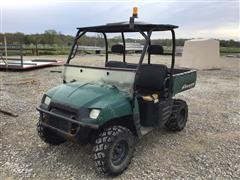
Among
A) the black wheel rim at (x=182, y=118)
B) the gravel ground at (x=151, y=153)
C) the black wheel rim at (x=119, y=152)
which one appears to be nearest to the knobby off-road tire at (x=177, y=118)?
the black wheel rim at (x=182, y=118)


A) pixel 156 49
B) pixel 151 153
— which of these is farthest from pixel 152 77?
pixel 151 153

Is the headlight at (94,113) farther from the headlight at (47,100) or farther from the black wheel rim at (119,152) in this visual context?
the headlight at (47,100)

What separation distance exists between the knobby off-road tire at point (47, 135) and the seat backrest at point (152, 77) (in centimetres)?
144

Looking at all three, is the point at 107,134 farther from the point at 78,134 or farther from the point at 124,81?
the point at 124,81

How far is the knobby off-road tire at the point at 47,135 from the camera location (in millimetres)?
3697

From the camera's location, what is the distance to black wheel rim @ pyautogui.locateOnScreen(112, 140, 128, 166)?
3.22m

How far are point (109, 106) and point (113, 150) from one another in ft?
1.67

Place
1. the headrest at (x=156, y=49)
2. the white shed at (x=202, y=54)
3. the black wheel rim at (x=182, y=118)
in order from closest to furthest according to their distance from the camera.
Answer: the headrest at (x=156, y=49) < the black wheel rim at (x=182, y=118) < the white shed at (x=202, y=54)

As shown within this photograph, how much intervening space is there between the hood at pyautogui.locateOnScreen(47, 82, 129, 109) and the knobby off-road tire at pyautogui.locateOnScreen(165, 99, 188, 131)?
1.50 m

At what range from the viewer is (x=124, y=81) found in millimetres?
3404

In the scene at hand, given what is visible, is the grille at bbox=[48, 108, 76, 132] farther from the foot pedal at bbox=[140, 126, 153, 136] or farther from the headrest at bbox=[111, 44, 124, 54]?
the headrest at bbox=[111, 44, 124, 54]

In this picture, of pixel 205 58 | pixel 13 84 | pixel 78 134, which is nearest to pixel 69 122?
pixel 78 134

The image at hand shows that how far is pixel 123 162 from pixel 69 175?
0.65 metres

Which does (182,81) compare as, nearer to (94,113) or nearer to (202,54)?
(94,113)
